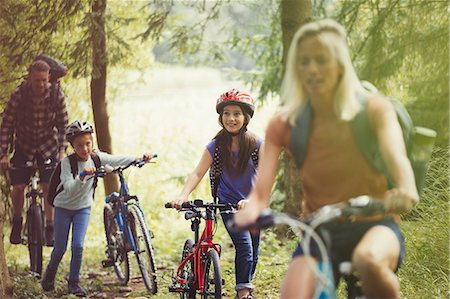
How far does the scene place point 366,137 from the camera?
3072 millimetres

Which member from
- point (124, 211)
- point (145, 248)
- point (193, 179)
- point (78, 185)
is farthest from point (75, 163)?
point (193, 179)

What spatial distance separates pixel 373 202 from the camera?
2.87 metres

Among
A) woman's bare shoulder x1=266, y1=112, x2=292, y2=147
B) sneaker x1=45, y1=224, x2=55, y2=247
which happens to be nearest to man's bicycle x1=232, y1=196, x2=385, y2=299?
woman's bare shoulder x1=266, y1=112, x2=292, y2=147

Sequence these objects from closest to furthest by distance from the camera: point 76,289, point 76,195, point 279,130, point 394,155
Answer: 1. point 394,155
2. point 279,130
3. point 76,195
4. point 76,289

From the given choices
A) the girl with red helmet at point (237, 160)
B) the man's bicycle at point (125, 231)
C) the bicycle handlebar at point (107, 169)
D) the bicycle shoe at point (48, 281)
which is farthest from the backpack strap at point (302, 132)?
the bicycle shoe at point (48, 281)

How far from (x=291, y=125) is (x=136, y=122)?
11.5 m

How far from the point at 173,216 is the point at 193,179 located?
6.45 m

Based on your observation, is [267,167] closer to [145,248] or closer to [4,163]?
[145,248]

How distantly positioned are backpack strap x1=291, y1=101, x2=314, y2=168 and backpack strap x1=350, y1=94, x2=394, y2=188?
6.7 inches

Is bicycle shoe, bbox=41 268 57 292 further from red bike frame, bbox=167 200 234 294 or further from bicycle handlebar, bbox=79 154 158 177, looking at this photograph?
red bike frame, bbox=167 200 234 294

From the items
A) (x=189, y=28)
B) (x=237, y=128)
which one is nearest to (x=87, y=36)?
(x=189, y=28)

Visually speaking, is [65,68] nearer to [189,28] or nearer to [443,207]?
[189,28]

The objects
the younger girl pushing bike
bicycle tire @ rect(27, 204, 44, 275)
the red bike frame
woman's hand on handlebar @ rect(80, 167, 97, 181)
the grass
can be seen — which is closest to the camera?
the red bike frame

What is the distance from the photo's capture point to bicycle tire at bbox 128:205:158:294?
6.64m
